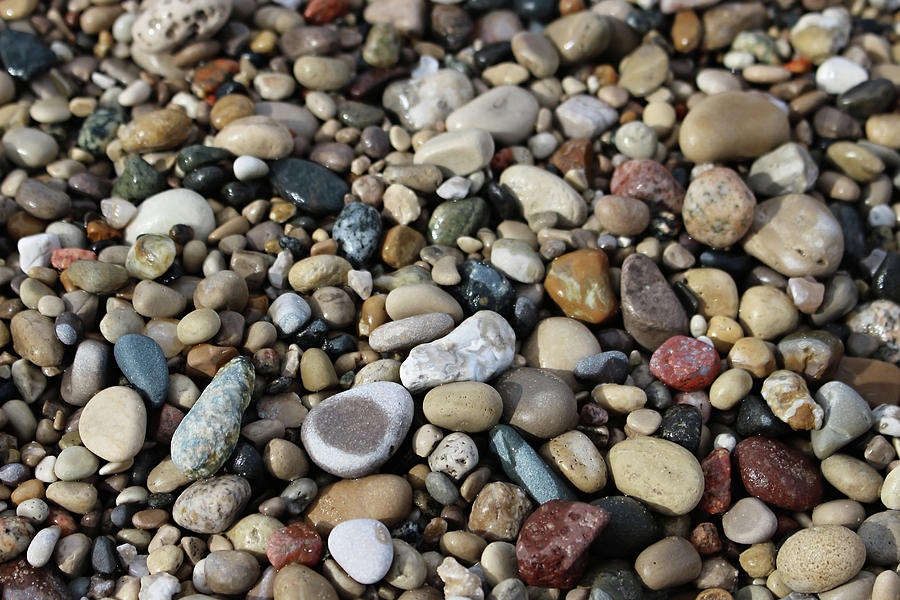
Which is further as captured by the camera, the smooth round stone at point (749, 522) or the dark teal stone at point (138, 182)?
the dark teal stone at point (138, 182)

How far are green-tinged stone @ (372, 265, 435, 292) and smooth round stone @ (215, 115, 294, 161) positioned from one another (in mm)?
938

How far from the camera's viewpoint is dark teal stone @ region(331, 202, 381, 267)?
3.53 m

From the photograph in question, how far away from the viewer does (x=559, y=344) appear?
10.8ft

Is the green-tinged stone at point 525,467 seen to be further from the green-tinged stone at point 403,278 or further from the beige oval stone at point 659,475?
the green-tinged stone at point 403,278

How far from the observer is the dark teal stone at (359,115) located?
4109 mm

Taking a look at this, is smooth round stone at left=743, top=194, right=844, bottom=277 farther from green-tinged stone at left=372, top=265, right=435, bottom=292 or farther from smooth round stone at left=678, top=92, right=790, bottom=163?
green-tinged stone at left=372, top=265, right=435, bottom=292

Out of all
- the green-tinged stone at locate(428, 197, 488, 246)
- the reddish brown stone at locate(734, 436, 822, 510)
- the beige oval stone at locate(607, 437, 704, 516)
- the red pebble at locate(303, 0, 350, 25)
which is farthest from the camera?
the red pebble at locate(303, 0, 350, 25)

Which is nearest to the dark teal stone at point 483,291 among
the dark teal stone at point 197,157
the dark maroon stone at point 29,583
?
the dark teal stone at point 197,157

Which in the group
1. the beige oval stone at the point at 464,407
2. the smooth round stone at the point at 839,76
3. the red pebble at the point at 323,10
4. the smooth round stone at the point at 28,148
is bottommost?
the beige oval stone at the point at 464,407

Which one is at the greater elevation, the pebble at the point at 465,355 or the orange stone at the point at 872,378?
the pebble at the point at 465,355

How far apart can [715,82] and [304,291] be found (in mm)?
2805

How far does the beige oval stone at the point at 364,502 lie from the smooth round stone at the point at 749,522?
1.27m

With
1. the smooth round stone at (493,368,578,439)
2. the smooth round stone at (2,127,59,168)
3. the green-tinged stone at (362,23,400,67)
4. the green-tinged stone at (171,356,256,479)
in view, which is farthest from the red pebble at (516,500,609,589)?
the smooth round stone at (2,127,59,168)

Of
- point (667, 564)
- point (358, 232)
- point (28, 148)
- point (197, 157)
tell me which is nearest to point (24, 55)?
point (28, 148)
